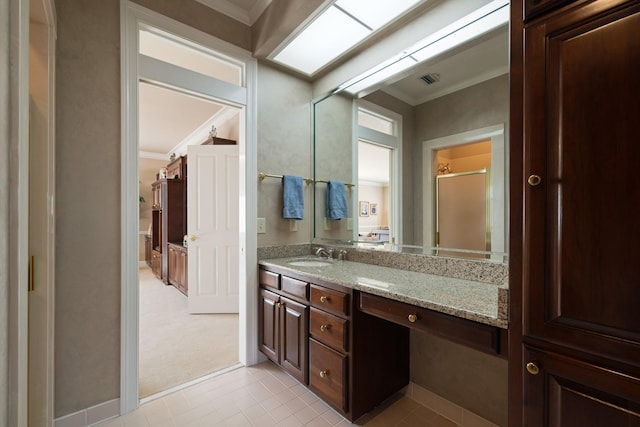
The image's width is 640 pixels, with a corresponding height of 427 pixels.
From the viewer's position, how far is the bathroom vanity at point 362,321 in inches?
45.9

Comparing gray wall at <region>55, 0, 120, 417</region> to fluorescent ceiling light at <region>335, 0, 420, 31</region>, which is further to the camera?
fluorescent ceiling light at <region>335, 0, 420, 31</region>

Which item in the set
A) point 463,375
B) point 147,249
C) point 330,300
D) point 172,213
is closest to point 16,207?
point 330,300

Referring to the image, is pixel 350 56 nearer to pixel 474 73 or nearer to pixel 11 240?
pixel 474 73

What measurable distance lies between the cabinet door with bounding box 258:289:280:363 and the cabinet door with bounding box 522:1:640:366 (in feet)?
5.38

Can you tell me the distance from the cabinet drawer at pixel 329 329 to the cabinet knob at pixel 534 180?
3.70 ft

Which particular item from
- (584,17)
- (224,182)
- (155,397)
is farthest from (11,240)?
(224,182)

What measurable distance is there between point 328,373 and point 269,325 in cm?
68

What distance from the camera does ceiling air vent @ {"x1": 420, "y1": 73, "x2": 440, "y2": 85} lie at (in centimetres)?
177

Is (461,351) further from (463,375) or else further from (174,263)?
(174,263)

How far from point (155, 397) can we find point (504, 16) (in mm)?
3064

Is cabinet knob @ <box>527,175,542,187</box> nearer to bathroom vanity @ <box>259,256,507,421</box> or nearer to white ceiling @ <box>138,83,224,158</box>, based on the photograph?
bathroom vanity @ <box>259,256,507,421</box>

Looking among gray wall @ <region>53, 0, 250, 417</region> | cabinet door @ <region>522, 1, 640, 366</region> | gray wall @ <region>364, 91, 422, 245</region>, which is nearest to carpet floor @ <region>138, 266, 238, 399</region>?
gray wall @ <region>53, 0, 250, 417</region>

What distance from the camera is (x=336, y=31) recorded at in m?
2.01

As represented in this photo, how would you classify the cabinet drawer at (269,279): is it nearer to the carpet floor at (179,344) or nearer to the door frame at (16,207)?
the carpet floor at (179,344)
